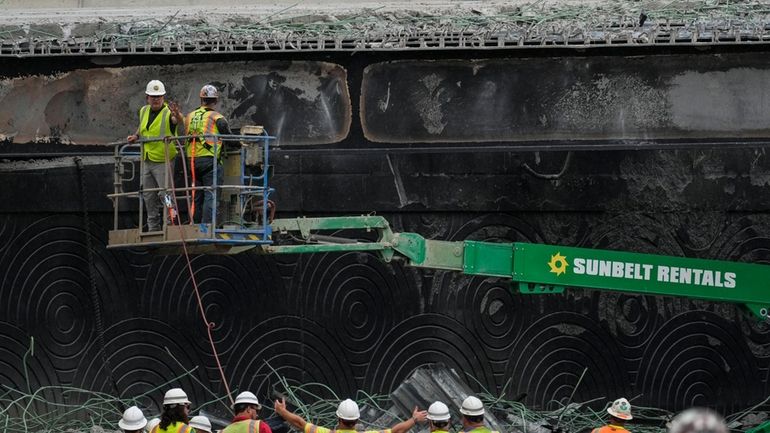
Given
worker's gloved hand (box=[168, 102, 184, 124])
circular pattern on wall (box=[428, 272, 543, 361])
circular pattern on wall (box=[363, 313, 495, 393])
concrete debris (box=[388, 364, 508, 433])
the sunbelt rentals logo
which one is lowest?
concrete debris (box=[388, 364, 508, 433])

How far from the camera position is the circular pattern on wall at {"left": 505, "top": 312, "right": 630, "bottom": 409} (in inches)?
568

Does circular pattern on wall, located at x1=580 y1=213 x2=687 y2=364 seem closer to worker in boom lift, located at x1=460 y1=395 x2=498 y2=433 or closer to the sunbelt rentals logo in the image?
the sunbelt rentals logo

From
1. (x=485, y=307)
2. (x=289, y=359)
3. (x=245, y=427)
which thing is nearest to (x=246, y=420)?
(x=245, y=427)

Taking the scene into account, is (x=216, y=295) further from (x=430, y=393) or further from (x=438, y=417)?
(x=438, y=417)

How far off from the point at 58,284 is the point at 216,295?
68.0 inches

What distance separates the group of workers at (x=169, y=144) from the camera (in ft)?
38.3

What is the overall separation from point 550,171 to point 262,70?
3242 millimetres

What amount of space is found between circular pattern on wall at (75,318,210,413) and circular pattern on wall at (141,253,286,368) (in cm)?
14

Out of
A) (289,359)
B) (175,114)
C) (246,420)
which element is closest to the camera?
(246,420)

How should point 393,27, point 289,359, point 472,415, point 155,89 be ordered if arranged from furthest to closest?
point 289,359 < point 393,27 < point 155,89 < point 472,415

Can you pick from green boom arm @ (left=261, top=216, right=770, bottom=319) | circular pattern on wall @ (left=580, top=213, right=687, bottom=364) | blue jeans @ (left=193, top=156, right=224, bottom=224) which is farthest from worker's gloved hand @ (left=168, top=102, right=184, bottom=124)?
circular pattern on wall @ (left=580, top=213, right=687, bottom=364)

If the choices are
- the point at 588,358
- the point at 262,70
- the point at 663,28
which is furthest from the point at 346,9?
the point at 588,358

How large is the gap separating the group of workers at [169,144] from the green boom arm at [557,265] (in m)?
0.82

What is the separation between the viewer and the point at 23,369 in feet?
47.4
